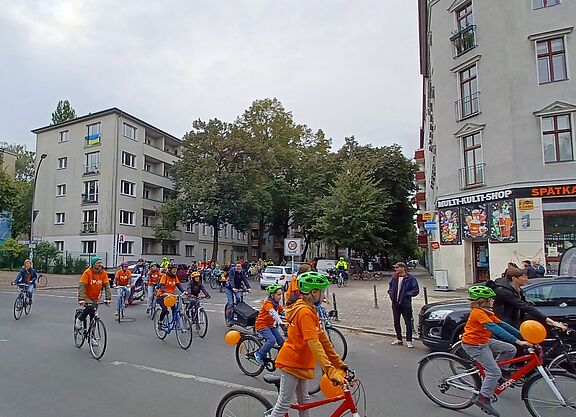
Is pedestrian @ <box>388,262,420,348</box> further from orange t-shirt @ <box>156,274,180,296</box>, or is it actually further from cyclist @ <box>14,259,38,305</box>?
cyclist @ <box>14,259,38,305</box>

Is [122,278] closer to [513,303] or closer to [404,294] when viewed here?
[404,294]

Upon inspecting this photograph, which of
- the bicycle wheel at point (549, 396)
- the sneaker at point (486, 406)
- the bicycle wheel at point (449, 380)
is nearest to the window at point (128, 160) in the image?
the bicycle wheel at point (449, 380)

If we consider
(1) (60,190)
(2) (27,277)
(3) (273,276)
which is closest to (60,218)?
(1) (60,190)

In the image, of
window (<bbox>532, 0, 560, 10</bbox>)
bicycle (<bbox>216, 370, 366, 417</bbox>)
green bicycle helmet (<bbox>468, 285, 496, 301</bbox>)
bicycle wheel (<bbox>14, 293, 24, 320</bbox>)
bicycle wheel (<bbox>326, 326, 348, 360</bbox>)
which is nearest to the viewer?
bicycle (<bbox>216, 370, 366, 417</bbox>)

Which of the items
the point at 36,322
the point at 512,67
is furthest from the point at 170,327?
the point at 512,67

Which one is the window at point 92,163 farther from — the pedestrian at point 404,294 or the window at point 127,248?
the pedestrian at point 404,294

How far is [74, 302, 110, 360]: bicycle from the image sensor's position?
7.95 meters

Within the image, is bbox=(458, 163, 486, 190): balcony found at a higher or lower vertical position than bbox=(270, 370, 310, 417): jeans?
higher

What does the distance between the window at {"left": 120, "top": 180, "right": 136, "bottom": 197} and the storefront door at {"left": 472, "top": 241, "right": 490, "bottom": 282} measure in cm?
3041

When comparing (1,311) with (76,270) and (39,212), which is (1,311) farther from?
(39,212)

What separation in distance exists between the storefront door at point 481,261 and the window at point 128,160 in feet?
102

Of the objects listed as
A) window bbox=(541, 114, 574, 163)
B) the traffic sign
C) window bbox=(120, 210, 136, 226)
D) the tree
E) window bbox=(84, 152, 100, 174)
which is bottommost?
the traffic sign

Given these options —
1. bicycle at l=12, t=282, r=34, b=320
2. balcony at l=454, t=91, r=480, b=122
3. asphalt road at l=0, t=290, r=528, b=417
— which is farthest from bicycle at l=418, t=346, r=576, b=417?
balcony at l=454, t=91, r=480, b=122

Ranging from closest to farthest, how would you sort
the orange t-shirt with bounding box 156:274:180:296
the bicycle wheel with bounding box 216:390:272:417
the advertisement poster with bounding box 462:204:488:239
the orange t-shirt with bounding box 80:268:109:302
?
the bicycle wheel with bounding box 216:390:272:417 < the orange t-shirt with bounding box 80:268:109:302 < the orange t-shirt with bounding box 156:274:180:296 < the advertisement poster with bounding box 462:204:488:239
